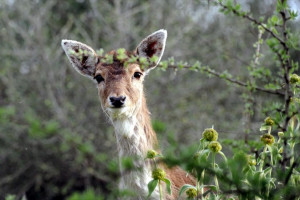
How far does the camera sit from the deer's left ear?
6.99 meters

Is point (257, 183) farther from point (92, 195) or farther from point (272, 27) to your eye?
point (272, 27)

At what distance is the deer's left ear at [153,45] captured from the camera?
699cm

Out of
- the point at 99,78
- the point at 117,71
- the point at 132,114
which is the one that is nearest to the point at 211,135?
the point at 132,114

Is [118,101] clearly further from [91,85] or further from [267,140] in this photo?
[91,85]

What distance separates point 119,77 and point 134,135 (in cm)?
78

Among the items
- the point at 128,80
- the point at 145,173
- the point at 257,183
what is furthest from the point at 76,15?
the point at 257,183

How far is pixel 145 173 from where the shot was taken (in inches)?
223

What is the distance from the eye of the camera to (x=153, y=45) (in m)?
7.10

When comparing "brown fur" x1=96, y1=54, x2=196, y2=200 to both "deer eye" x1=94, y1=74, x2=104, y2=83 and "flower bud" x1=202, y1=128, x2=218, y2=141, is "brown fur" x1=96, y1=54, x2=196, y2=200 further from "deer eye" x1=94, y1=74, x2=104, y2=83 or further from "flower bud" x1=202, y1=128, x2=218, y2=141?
"flower bud" x1=202, y1=128, x2=218, y2=141

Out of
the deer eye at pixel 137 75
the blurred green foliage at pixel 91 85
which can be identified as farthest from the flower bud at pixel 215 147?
the blurred green foliage at pixel 91 85

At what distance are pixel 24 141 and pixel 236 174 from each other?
1152cm

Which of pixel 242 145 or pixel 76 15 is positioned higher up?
pixel 76 15

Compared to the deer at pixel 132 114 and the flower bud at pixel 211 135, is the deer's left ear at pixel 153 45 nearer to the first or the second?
the deer at pixel 132 114

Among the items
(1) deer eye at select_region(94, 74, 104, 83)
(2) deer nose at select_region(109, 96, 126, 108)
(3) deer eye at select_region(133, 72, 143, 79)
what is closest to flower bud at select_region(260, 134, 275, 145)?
(2) deer nose at select_region(109, 96, 126, 108)
